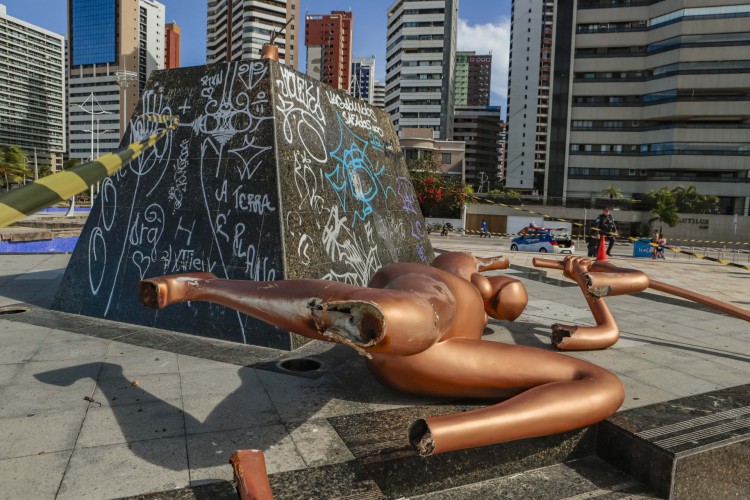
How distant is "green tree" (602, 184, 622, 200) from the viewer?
200 feet

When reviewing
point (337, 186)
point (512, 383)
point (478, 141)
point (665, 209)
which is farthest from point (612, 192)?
point (478, 141)

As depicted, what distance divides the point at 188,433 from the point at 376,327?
2088 millimetres

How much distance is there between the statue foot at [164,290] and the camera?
2.79m

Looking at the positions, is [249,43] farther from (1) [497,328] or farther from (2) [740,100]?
(1) [497,328]

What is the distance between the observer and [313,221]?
252 inches

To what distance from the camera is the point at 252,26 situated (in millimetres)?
118688

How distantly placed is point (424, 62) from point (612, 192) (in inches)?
2081

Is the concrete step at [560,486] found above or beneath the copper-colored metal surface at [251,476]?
beneath

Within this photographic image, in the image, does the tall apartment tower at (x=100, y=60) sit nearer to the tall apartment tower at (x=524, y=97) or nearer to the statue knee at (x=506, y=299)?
the tall apartment tower at (x=524, y=97)

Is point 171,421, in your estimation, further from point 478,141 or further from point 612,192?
point 478,141

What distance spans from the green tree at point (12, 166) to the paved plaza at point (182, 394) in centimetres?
7043

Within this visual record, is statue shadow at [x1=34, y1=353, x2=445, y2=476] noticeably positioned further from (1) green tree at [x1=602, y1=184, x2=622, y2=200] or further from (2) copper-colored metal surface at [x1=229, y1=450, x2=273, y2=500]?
(1) green tree at [x1=602, y1=184, x2=622, y2=200]

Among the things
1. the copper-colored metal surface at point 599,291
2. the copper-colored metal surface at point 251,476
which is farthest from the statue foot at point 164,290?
the copper-colored metal surface at point 599,291

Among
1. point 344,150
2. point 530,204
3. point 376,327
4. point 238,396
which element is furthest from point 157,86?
point 530,204
